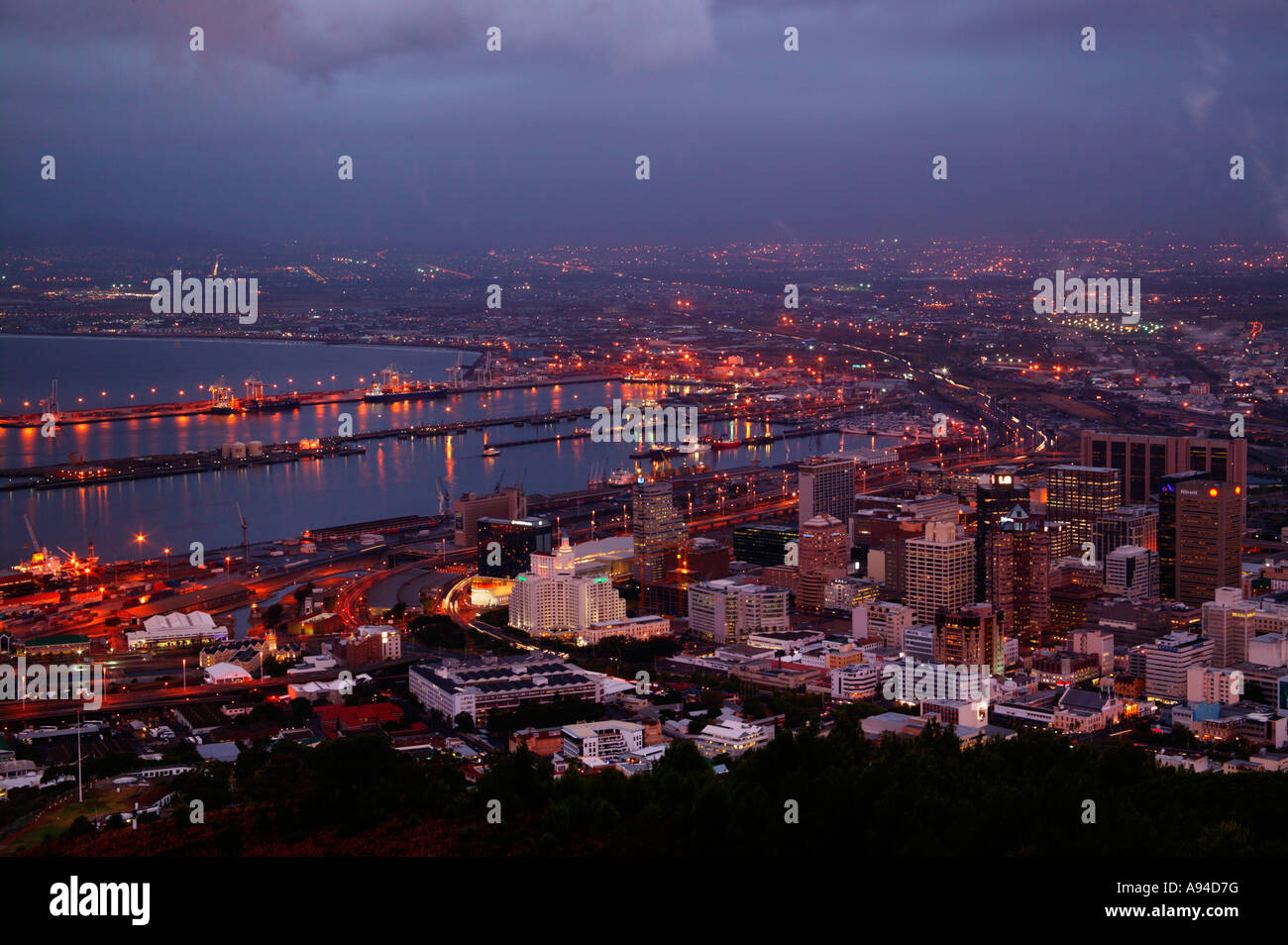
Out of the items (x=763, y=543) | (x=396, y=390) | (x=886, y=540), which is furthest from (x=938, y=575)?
(x=396, y=390)

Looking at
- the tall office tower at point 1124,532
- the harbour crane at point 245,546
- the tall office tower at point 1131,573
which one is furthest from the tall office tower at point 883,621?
the harbour crane at point 245,546

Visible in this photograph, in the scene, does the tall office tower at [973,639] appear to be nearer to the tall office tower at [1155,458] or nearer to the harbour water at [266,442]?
the tall office tower at [1155,458]

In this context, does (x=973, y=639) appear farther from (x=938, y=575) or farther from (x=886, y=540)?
(x=886, y=540)

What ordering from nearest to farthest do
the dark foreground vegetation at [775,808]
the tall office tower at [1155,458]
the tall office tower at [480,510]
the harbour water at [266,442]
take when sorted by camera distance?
the dark foreground vegetation at [775,808]
the tall office tower at [1155,458]
the tall office tower at [480,510]
the harbour water at [266,442]

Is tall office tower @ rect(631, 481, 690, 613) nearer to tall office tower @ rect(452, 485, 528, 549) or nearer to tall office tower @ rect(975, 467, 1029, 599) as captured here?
tall office tower @ rect(452, 485, 528, 549)

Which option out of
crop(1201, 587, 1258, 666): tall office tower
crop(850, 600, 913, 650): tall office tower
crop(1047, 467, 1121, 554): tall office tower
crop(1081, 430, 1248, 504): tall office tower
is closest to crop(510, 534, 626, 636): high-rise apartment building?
crop(850, 600, 913, 650): tall office tower

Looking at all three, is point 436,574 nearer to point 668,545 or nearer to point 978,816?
point 668,545
